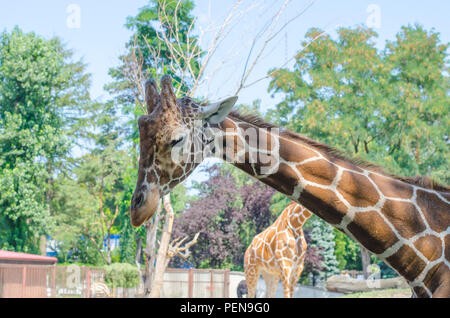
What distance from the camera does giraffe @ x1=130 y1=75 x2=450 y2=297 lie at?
2846 millimetres

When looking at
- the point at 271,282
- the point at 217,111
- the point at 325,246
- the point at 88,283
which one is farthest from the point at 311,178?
the point at 325,246

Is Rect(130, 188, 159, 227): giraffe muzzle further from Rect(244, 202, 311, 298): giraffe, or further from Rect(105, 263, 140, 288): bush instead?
Rect(105, 263, 140, 288): bush

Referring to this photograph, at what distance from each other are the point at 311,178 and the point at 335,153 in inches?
13.5

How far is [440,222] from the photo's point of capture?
3.06 meters

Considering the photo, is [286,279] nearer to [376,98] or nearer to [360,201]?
[360,201]

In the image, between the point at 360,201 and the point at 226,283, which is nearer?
the point at 360,201

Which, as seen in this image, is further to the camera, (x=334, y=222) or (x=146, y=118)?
(x=334, y=222)

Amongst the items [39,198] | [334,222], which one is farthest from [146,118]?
[39,198]

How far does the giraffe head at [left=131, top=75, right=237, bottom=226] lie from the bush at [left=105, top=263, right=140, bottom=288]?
18.6 m

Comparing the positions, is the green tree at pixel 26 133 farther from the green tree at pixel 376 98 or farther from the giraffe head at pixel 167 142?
the giraffe head at pixel 167 142

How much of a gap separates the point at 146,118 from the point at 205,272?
63.2ft

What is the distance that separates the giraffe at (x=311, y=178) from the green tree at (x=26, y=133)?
849 inches

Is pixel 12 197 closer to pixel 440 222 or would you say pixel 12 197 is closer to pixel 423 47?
pixel 423 47

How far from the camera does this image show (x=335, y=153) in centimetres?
329
